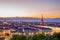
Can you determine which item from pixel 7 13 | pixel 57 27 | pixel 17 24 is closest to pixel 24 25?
pixel 17 24

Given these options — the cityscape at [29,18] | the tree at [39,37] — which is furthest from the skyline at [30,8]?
the tree at [39,37]

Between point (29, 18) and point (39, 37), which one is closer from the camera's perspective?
point (39, 37)

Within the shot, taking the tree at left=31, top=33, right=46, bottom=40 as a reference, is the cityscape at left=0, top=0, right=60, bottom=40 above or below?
above

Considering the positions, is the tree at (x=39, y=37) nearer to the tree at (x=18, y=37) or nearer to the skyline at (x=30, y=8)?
the tree at (x=18, y=37)

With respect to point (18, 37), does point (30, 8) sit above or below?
above

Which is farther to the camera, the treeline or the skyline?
the skyline

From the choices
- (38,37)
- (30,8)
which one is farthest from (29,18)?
(38,37)

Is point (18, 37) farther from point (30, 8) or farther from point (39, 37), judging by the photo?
point (30, 8)

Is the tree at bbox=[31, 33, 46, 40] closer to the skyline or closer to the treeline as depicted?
the treeline

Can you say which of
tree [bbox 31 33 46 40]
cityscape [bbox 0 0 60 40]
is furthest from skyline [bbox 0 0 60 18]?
tree [bbox 31 33 46 40]
